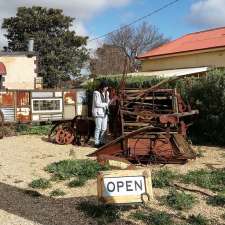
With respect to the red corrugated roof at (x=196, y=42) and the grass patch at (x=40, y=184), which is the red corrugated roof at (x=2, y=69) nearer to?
the red corrugated roof at (x=196, y=42)

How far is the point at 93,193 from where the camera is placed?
8648 mm

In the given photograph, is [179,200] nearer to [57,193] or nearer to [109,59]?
[57,193]

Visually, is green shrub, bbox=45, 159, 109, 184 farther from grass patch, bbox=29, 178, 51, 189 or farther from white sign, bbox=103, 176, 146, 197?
white sign, bbox=103, 176, 146, 197

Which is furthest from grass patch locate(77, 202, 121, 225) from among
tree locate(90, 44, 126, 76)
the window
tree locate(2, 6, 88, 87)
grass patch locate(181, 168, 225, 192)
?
tree locate(90, 44, 126, 76)

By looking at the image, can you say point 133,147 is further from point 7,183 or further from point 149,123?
point 7,183

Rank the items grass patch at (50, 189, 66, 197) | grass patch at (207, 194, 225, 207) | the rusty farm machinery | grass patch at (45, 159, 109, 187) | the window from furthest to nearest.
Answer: the window → the rusty farm machinery → grass patch at (45, 159, 109, 187) → grass patch at (50, 189, 66, 197) → grass patch at (207, 194, 225, 207)

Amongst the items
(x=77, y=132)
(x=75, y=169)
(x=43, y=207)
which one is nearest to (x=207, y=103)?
(x=77, y=132)

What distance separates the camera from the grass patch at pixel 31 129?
18.0m

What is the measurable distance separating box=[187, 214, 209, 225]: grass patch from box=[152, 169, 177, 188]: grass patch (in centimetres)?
176

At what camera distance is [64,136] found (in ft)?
49.2

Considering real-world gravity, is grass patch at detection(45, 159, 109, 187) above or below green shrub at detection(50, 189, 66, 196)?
above

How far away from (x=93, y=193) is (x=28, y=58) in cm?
2593

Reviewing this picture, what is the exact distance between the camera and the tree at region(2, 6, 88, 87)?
4462 centimetres

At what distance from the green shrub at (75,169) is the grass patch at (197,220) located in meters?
2.90
